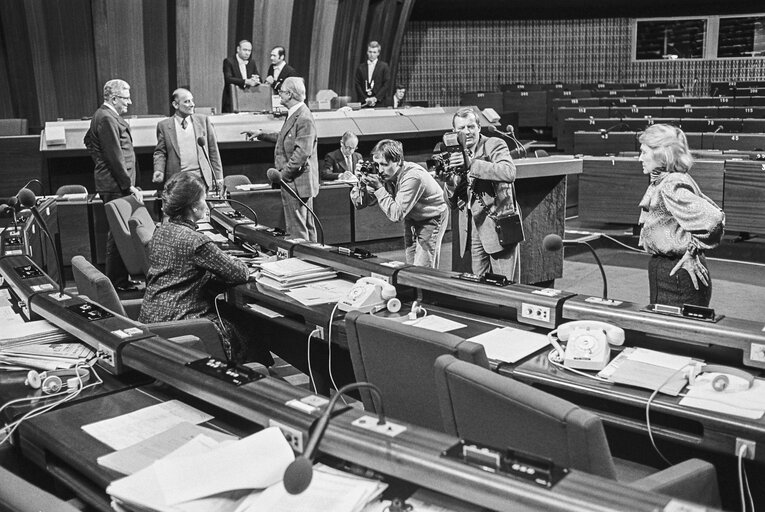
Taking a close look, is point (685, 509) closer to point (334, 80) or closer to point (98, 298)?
point (98, 298)

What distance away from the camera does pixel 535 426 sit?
5.34ft

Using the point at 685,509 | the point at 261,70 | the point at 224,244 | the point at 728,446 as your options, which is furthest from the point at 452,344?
the point at 261,70

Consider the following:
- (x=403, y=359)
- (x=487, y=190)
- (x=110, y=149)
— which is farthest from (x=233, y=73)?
(x=403, y=359)

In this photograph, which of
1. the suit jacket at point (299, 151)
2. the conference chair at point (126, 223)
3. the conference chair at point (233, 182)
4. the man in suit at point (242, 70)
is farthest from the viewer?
the man in suit at point (242, 70)

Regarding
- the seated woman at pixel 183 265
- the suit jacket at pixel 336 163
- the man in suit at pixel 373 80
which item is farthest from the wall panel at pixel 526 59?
the seated woman at pixel 183 265

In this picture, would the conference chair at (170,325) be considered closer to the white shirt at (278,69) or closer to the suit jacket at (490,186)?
the suit jacket at (490,186)

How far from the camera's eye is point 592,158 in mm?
7480

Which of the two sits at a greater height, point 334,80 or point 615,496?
point 334,80

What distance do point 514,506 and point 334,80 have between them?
41.4ft

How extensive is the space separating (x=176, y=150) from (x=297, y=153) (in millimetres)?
978

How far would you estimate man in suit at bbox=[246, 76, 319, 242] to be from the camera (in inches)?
231

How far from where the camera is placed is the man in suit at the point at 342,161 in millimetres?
7312

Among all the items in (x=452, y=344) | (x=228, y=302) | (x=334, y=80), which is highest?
(x=334, y=80)

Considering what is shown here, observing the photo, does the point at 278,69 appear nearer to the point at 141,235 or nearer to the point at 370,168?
the point at 141,235
